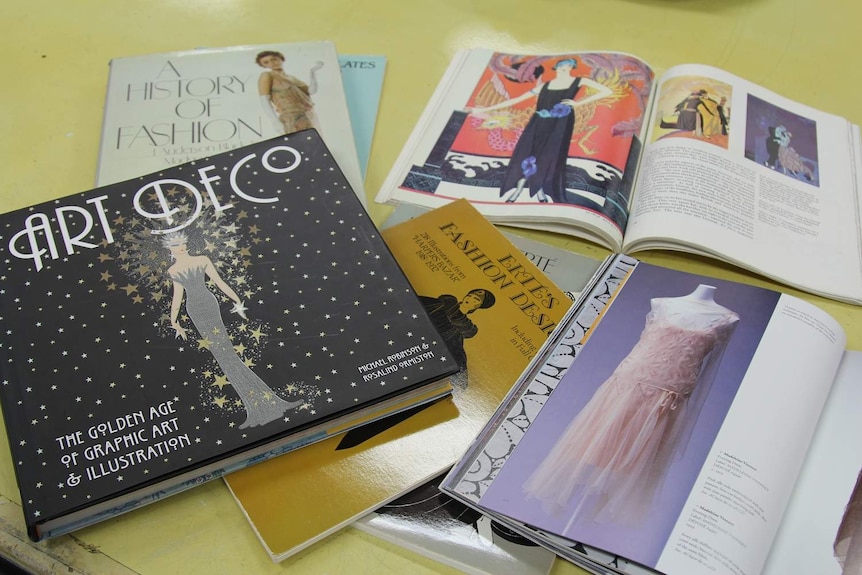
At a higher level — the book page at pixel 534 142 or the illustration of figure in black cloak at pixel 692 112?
the illustration of figure in black cloak at pixel 692 112

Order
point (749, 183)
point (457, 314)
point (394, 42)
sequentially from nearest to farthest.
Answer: point (457, 314)
point (749, 183)
point (394, 42)

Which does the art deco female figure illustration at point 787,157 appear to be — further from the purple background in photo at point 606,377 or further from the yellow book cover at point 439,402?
the yellow book cover at point 439,402

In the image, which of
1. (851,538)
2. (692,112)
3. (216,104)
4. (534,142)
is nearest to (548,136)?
(534,142)

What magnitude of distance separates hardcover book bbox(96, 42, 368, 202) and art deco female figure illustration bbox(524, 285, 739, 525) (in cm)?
32

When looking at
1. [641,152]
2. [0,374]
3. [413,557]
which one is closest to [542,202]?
[641,152]

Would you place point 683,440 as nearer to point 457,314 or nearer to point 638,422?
point 638,422

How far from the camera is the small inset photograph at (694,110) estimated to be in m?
0.81

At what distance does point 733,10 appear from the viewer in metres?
1.04

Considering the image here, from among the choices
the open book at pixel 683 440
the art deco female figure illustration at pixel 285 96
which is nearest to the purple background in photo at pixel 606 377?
the open book at pixel 683 440

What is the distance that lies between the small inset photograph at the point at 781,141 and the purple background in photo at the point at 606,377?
22 cm

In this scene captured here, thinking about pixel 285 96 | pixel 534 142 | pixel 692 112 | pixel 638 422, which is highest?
pixel 692 112

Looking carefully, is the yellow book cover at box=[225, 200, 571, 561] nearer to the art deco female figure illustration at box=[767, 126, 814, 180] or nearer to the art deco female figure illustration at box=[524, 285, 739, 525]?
the art deco female figure illustration at box=[524, 285, 739, 525]

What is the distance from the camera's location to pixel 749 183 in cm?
78

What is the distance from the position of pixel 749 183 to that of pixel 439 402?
0.42 meters
